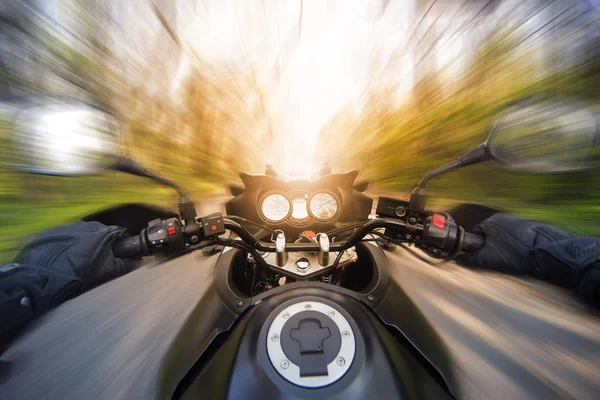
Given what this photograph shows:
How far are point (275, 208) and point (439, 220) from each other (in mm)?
682

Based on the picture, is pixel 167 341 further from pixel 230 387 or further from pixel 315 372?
pixel 315 372

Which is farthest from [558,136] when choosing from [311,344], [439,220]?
[311,344]

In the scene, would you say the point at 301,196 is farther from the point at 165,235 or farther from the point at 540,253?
the point at 540,253

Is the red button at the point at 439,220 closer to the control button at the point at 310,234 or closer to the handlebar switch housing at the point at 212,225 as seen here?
the control button at the point at 310,234

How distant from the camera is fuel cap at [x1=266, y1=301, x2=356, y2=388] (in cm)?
54

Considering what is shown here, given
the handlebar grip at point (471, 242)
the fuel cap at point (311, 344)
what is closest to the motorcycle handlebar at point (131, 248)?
the fuel cap at point (311, 344)

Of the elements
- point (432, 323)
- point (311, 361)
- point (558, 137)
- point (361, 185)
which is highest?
point (558, 137)

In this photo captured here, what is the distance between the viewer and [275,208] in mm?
1264

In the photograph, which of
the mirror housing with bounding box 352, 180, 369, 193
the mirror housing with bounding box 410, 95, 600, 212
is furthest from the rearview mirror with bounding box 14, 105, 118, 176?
the mirror housing with bounding box 410, 95, 600, 212

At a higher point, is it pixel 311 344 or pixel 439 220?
pixel 439 220

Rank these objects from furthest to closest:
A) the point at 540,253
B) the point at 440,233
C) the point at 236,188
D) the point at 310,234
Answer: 1. the point at 236,188
2. the point at 310,234
3. the point at 540,253
4. the point at 440,233

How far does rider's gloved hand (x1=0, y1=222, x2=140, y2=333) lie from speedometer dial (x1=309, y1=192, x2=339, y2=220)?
0.82m

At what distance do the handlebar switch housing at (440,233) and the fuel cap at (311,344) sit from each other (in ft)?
1.38

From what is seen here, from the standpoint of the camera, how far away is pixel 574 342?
96 centimetres
